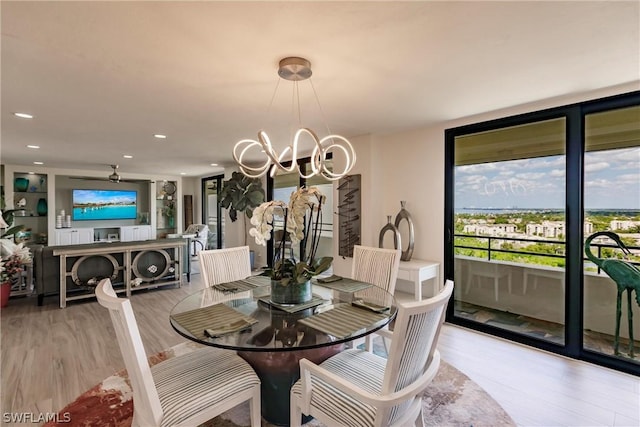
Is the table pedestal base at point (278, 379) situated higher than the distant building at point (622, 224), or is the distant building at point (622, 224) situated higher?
the distant building at point (622, 224)

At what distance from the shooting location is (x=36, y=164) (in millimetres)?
6844

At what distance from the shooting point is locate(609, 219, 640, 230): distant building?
259 cm

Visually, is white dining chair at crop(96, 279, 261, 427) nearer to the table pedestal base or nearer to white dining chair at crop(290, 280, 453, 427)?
the table pedestal base

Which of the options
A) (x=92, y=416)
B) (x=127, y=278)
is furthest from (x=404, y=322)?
(x=127, y=278)

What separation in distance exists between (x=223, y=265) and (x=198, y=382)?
1.34 meters

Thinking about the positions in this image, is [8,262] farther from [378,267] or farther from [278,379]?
[378,267]

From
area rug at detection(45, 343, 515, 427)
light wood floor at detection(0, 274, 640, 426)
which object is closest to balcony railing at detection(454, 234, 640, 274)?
light wood floor at detection(0, 274, 640, 426)

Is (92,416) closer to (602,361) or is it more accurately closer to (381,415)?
(381,415)

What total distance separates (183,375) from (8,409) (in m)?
1.50

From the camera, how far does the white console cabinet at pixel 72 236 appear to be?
7512 mm

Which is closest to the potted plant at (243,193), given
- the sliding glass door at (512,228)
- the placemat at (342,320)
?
the sliding glass door at (512,228)

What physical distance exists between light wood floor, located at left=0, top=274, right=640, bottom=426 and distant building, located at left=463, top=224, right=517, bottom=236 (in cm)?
110

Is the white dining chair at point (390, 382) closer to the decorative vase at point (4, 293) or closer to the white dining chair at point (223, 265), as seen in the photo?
the white dining chair at point (223, 265)

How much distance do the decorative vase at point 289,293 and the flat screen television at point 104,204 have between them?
8.45 metres
